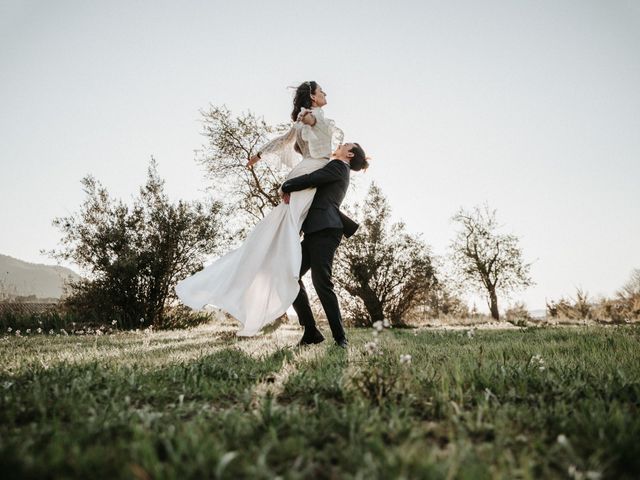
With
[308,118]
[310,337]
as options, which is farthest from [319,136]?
[310,337]

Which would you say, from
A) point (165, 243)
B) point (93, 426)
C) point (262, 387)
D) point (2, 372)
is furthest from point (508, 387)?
point (165, 243)

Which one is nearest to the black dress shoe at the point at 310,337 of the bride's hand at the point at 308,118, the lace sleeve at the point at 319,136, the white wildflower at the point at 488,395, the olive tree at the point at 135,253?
the lace sleeve at the point at 319,136

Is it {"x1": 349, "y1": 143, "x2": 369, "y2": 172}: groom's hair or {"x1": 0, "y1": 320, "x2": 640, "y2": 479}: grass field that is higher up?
{"x1": 349, "y1": 143, "x2": 369, "y2": 172}: groom's hair

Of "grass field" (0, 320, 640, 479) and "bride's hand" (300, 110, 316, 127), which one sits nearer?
"grass field" (0, 320, 640, 479)

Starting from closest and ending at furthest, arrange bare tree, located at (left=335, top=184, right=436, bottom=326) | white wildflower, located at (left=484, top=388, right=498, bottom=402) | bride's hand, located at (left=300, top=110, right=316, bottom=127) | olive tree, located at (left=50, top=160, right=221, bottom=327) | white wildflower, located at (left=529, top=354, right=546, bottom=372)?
white wildflower, located at (left=484, top=388, right=498, bottom=402) < white wildflower, located at (left=529, top=354, right=546, bottom=372) < bride's hand, located at (left=300, top=110, right=316, bottom=127) < olive tree, located at (left=50, top=160, right=221, bottom=327) < bare tree, located at (left=335, top=184, right=436, bottom=326)

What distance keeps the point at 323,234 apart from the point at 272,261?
704 millimetres

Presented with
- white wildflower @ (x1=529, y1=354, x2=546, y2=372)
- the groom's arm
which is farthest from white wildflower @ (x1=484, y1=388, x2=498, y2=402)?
the groom's arm

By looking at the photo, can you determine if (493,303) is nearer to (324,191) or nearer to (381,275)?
(381,275)

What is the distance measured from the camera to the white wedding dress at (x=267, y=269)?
411 cm

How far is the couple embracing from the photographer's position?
413cm

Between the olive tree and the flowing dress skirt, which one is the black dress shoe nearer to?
the flowing dress skirt

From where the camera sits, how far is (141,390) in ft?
7.10

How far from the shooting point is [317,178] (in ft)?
14.1

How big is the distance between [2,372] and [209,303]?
1777mm
